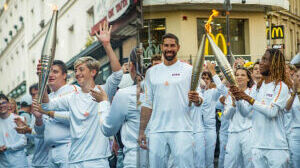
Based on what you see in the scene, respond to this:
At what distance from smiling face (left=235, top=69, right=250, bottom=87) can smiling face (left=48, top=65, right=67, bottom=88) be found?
2.79 metres

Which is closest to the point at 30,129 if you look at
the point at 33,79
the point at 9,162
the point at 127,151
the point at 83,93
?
the point at 33,79

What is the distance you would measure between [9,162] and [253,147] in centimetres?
458

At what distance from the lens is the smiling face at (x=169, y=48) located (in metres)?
5.93

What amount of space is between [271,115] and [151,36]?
1.58m

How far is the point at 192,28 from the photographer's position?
733cm

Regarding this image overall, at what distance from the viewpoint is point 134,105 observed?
5062 millimetres

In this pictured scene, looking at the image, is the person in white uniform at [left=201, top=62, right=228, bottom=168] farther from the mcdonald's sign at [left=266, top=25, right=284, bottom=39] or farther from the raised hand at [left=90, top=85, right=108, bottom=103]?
the raised hand at [left=90, top=85, right=108, bottom=103]

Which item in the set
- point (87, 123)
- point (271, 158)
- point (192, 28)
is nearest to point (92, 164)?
point (87, 123)

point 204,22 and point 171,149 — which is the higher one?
point 204,22

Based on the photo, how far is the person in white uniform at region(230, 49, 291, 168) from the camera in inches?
221

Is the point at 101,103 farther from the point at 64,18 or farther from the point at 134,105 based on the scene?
the point at 64,18

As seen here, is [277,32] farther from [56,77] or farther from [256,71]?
[56,77]

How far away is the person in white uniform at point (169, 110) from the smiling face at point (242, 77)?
2.19m

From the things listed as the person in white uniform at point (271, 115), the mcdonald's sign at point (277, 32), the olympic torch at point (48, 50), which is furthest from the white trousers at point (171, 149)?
the mcdonald's sign at point (277, 32)
